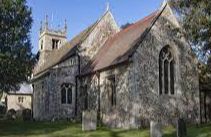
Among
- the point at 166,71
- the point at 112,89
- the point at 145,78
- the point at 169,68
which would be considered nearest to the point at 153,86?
the point at 145,78

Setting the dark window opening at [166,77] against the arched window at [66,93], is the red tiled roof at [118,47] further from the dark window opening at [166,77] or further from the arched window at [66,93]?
the dark window opening at [166,77]

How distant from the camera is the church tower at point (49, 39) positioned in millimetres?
63094

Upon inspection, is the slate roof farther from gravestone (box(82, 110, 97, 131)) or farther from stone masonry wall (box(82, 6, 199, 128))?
gravestone (box(82, 110, 97, 131))

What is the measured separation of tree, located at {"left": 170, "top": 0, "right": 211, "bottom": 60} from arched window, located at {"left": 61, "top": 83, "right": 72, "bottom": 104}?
13.3 meters

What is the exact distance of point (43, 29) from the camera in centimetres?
6488

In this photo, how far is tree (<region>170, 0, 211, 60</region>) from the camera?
26.4 meters

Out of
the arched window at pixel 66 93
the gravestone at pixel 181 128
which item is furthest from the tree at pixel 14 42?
the gravestone at pixel 181 128


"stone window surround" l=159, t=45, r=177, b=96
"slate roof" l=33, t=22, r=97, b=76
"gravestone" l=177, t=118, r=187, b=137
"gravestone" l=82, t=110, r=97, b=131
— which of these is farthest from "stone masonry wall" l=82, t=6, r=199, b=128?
"slate roof" l=33, t=22, r=97, b=76

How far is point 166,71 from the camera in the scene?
29344 millimetres

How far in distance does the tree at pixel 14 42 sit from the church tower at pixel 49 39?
31695 mm

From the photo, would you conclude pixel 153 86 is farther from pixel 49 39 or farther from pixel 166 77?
pixel 49 39

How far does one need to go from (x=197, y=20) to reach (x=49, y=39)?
Answer: 40.7m

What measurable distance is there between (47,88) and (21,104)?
37.3 meters

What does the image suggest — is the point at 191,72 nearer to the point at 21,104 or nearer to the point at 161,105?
the point at 161,105
